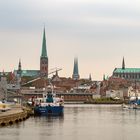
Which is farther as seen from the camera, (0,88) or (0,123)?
(0,88)

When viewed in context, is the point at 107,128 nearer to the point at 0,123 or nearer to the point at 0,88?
the point at 0,123

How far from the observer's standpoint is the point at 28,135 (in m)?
57.2

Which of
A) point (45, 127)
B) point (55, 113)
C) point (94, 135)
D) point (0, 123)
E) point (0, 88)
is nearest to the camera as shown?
point (94, 135)

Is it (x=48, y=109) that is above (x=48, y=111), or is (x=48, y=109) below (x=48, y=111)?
above

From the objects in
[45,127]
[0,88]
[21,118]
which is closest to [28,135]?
[45,127]

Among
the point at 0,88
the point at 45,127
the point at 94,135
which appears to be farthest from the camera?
the point at 0,88

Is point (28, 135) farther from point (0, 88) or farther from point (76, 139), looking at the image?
point (0, 88)

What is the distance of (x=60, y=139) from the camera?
178 ft

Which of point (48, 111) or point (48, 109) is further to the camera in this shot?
point (48, 109)

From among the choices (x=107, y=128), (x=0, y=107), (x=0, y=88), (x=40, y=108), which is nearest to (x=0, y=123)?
(x=107, y=128)

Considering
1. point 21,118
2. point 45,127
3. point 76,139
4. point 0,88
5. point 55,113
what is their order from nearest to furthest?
point 76,139 < point 45,127 < point 21,118 < point 55,113 < point 0,88

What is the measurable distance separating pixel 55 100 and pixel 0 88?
1482 inches

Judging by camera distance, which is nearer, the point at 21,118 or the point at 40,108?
the point at 21,118

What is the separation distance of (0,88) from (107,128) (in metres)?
70.1
